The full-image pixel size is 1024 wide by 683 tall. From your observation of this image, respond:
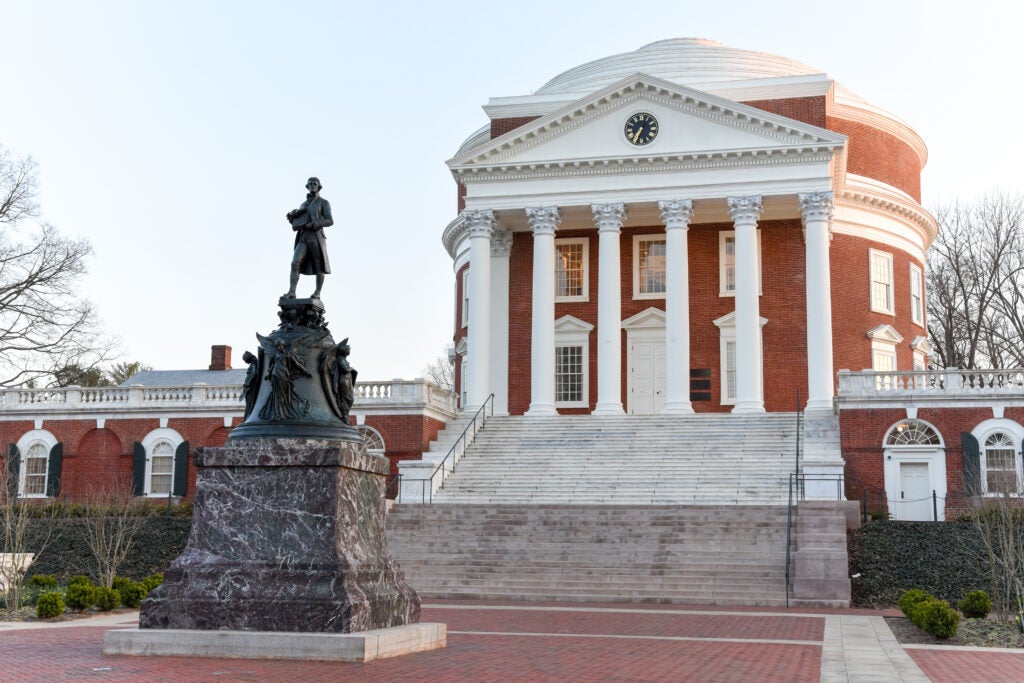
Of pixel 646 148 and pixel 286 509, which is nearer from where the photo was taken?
pixel 286 509

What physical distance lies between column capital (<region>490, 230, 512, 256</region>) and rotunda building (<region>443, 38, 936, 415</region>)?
0.05 meters

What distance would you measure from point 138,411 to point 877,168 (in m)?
29.6

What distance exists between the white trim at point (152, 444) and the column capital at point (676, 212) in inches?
698

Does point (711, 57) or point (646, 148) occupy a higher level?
point (711, 57)

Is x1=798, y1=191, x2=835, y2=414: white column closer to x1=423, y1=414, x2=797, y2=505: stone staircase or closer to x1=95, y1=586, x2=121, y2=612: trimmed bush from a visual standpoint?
x1=423, y1=414, x2=797, y2=505: stone staircase

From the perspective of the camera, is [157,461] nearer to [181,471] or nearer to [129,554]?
[181,471]

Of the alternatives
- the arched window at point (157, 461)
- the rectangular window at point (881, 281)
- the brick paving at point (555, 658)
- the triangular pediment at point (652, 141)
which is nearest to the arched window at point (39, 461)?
the arched window at point (157, 461)

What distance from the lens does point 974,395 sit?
3438 cm

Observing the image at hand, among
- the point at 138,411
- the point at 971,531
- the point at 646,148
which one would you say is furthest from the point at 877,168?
the point at 138,411

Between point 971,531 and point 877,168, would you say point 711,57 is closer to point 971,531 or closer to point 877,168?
point 877,168

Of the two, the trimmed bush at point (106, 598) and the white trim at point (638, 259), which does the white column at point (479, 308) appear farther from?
the trimmed bush at point (106, 598)

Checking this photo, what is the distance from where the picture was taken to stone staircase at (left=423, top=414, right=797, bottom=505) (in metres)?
32.2

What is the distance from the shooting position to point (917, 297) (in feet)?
161

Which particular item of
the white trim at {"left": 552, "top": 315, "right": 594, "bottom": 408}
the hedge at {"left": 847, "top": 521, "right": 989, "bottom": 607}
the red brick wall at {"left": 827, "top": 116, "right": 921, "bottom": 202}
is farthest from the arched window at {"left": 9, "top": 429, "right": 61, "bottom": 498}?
A: the red brick wall at {"left": 827, "top": 116, "right": 921, "bottom": 202}
